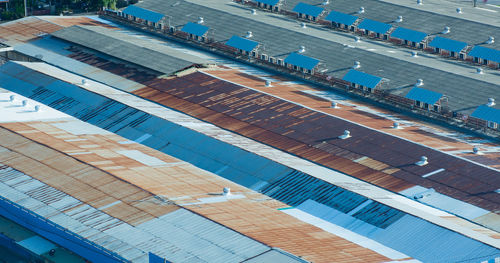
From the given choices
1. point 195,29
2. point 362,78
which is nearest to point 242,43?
point 195,29

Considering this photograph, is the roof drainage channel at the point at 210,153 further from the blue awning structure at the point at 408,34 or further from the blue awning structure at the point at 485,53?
the blue awning structure at the point at 485,53

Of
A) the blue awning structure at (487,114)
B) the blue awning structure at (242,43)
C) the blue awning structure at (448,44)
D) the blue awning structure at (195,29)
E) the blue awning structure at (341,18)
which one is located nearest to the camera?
the blue awning structure at (487,114)

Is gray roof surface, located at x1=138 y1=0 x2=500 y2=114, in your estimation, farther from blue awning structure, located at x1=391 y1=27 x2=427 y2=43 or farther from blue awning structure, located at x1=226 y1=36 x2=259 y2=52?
blue awning structure, located at x1=391 y1=27 x2=427 y2=43

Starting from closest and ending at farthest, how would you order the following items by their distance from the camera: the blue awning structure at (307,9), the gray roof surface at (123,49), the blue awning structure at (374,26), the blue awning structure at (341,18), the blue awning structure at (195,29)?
the gray roof surface at (123,49)
the blue awning structure at (374,26)
the blue awning structure at (195,29)
the blue awning structure at (341,18)
the blue awning structure at (307,9)

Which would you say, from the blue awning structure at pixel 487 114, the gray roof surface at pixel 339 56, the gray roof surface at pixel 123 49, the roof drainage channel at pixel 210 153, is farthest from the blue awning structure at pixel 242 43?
the blue awning structure at pixel 487 114

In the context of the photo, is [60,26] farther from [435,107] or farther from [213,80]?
[435,107]

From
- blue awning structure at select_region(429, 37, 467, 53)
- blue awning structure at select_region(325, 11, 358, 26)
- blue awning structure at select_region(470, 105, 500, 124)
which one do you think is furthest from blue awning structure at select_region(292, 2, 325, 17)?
blue awning structure at select_region(470, 105, 500, 124)
